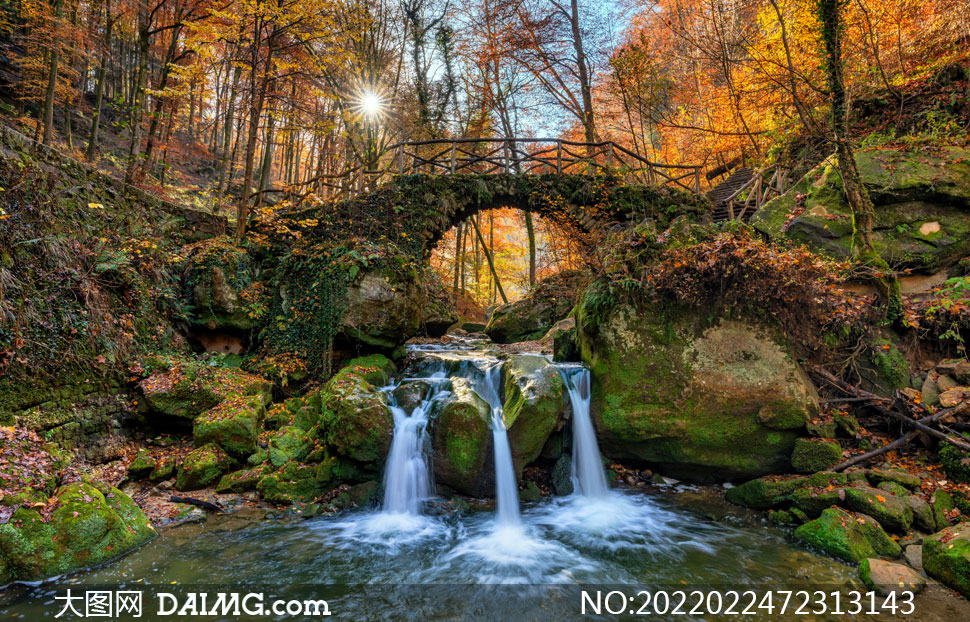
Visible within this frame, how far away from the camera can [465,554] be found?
14.1 feet

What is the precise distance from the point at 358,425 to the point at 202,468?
2.02 meters

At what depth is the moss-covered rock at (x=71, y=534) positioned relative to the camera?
3.30m

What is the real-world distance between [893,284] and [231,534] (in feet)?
30.5

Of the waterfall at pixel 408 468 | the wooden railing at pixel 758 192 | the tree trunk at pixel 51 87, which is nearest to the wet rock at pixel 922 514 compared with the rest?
the waterfall at pixel 408 468

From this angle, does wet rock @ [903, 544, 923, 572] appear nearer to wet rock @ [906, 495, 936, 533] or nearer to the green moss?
wet rock @ [906, 495, 936, 533]

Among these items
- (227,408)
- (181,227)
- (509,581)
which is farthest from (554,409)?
(181,227)

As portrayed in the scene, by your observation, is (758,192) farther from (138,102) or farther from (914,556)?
(138,102)

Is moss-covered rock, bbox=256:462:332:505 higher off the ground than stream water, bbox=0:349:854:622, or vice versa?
moss-covered rock, bbox=256:462:332:505

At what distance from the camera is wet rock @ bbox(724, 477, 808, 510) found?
4883 mm

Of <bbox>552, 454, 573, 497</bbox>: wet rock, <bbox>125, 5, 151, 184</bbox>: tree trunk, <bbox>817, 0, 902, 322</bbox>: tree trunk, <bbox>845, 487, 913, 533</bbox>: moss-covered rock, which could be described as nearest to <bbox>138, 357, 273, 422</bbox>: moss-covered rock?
<bbox>552, 454, 573, 497</bbox>: wet rock

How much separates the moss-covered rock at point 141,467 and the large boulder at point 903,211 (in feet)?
34.7

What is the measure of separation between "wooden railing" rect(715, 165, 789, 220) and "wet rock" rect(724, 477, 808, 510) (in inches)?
259

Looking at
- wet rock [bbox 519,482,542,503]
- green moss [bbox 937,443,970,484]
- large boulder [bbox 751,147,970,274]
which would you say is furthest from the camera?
large boulder [bbox 751,147,970,274]

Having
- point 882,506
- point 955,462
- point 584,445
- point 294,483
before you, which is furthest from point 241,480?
point 955,462
